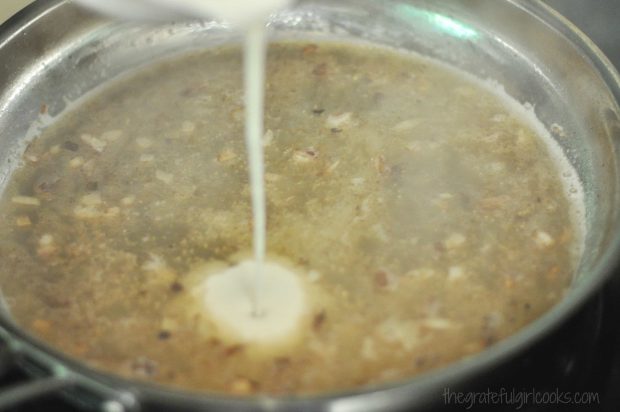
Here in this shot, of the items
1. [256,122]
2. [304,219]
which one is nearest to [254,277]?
[304,219]

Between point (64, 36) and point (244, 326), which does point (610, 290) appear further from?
point (64, 36)

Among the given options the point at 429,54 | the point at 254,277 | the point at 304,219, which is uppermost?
the point at 429,54

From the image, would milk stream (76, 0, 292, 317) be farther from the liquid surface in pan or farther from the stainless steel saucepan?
the stainless steel saucepan

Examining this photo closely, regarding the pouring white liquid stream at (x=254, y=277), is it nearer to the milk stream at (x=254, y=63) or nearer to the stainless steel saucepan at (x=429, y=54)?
the milk stream at (x=254, y=63)

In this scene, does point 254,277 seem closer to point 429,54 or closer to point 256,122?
point 256,122

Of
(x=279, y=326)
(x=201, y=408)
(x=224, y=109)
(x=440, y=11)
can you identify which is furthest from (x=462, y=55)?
(x=201, y=408)

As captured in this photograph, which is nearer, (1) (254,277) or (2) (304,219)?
(1) (254,277)

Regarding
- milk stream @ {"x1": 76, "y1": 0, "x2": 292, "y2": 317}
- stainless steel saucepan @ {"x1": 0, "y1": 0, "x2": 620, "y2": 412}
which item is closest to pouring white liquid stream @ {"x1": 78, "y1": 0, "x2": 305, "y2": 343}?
milk stream @ {"x1": 76, "y1": 0, "x2": 292, "y2": 317}
